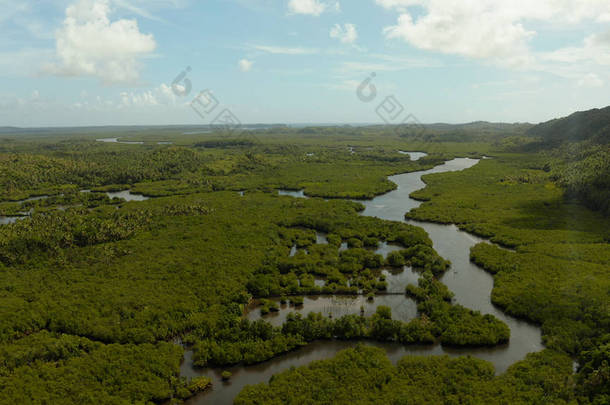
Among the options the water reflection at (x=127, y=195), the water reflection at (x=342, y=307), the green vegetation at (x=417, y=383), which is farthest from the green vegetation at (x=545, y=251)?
the water reflection at (x=127, y=195)

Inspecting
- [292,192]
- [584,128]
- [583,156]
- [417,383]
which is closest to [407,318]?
[417,383]

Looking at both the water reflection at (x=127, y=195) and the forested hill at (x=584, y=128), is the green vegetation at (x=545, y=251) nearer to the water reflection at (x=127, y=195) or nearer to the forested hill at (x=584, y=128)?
the forested hill at (x=584, y=128)

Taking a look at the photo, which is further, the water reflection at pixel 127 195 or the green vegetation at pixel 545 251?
the water reflection at pixel 127 195

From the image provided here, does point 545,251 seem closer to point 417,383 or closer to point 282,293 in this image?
point 417,383

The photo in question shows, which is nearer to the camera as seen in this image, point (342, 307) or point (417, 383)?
point (417, 383)

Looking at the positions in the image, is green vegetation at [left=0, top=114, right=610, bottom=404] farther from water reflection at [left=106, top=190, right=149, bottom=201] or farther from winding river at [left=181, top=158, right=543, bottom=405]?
water reflection at [left=106, top=190, right=149, bottom=201]

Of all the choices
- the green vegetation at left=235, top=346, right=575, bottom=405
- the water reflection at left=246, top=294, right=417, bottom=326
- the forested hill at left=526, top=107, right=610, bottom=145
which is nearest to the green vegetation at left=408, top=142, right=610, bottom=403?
the green vegetation at left=235, top=346, right=575, bottom=405

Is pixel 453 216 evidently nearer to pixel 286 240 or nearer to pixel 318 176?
pixel 286 240
